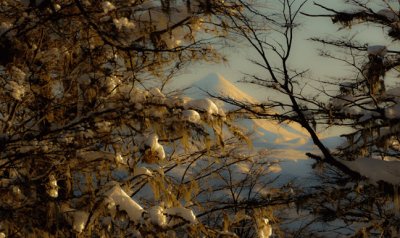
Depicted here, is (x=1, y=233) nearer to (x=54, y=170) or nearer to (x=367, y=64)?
(x=54, y=170)

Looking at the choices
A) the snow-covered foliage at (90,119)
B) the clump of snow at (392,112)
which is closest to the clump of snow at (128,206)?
the snow-covered foliage at (90,119)

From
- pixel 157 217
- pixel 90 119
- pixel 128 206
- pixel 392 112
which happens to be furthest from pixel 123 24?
pixel 392 112

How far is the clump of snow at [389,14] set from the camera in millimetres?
9414

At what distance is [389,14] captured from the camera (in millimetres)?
9547

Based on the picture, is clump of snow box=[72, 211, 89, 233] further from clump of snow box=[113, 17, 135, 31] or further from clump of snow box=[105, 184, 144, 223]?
clump of snow box=[113, 17, 135, 31]

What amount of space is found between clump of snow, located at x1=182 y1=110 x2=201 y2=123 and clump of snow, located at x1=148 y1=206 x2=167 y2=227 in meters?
1.03

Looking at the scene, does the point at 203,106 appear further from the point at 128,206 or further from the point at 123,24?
the point at 128,206

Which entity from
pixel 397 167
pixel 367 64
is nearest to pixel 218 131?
pixel 397 167

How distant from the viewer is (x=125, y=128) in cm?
587

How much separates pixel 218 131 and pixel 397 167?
122 inches

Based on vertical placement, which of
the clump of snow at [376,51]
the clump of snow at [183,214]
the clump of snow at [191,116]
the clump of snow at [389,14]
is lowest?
the clump of snow at [183,214]

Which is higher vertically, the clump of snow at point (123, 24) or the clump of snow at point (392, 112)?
the clump of snow at point (123, 24)

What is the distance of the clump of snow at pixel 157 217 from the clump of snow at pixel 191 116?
1029 millimetres

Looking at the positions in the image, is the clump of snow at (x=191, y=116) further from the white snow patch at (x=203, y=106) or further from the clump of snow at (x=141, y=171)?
the clump of snow at (x=141, y=171)
